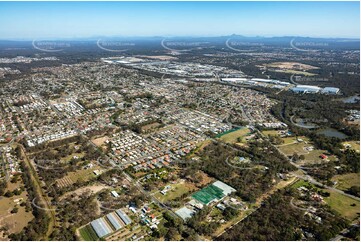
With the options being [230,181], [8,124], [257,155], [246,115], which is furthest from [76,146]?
[246,115]

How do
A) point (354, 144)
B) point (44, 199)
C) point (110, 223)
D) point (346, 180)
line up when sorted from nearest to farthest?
point (110, 223) < point (44, 199) < point (346, 180) < point (354, 144)

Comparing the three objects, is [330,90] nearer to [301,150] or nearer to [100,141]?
[301,150]

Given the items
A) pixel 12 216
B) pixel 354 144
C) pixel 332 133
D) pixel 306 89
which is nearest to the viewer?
pixel 12 216

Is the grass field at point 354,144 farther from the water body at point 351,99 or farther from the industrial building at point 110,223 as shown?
the industrial building at point 110,223

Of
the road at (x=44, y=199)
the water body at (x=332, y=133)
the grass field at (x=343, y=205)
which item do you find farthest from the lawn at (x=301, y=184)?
the road at (x=44, y=199)

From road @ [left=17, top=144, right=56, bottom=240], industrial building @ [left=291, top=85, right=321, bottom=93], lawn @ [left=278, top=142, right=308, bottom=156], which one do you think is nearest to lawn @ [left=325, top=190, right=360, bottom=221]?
lawn @ [left=278, top=142, right=308, bottom=156]

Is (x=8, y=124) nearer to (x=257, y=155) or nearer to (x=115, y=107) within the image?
(x=115, y=107)

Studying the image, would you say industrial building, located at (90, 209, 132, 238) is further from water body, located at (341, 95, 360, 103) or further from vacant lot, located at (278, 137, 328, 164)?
water body, located at (341, 95, 360, 103)

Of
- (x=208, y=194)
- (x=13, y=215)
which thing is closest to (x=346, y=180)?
(x=208, y=194)
